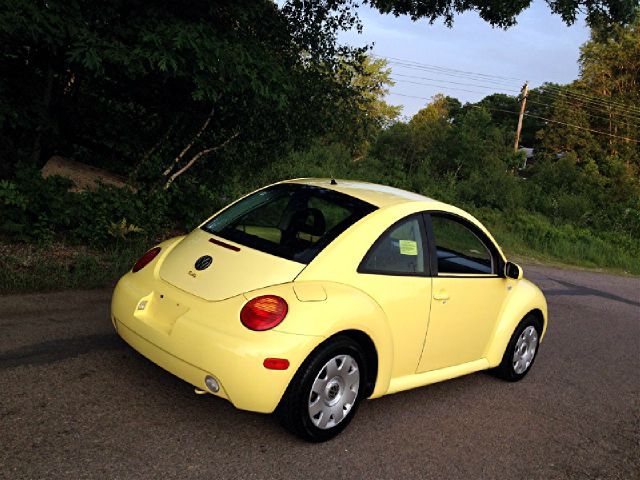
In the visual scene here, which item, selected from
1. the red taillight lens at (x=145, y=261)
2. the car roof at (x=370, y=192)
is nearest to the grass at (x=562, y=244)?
the car roof at (x=370, y=192)

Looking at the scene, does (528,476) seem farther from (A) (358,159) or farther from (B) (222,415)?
(A) (358,159)

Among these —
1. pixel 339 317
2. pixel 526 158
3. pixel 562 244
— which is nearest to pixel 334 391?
pixel 339 317

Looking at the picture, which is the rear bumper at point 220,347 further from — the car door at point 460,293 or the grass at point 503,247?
the grass at point 503,247

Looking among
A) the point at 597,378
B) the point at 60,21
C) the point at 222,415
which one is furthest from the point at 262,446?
the point at 60,21

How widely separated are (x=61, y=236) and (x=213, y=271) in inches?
174

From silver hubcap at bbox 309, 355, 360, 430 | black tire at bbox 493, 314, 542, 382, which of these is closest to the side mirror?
black tire at bbox 493, 314, 542, 382

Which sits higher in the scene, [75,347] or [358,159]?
[358,159]

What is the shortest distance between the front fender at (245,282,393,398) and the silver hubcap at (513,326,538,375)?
6.03 ft

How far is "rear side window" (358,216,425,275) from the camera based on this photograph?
411cm

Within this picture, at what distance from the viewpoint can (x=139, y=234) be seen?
8.27 m

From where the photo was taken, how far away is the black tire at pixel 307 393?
11.7 ft

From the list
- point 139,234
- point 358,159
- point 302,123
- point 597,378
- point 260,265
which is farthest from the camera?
point 358,159

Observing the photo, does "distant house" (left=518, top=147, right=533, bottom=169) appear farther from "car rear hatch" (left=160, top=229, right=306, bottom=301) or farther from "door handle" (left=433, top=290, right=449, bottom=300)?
"car rear hatch" (left=160, top=229, right=306, bottom=301)

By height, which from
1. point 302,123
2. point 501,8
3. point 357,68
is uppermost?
point 501,8
